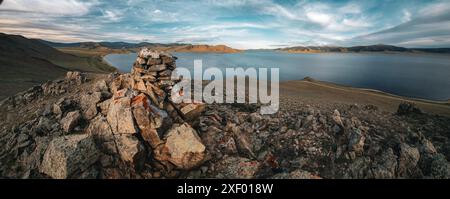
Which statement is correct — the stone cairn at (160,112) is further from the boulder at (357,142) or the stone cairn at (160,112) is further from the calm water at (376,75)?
the calm water at (376,75)

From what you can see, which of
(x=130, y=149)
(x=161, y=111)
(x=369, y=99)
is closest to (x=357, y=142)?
(x=161, y=111)

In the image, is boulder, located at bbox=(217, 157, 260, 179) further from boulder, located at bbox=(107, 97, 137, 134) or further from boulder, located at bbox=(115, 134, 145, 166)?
boulder, located at bbox=(107, 97, 137, 134)

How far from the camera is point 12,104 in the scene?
15688 millimetres

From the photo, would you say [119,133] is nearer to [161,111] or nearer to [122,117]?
[122,117]

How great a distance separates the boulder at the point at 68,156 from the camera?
9617mm

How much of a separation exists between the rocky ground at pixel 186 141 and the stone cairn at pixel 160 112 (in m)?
0.04

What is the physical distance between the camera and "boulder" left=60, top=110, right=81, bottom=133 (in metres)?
11.6

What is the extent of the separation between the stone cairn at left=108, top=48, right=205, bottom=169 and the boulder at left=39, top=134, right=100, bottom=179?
1297 millimetres

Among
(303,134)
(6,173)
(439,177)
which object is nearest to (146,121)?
(6,173)

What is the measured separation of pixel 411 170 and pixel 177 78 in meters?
10.5

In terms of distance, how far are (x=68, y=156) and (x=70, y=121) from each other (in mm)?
2546

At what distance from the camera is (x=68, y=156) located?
966 centimetres
